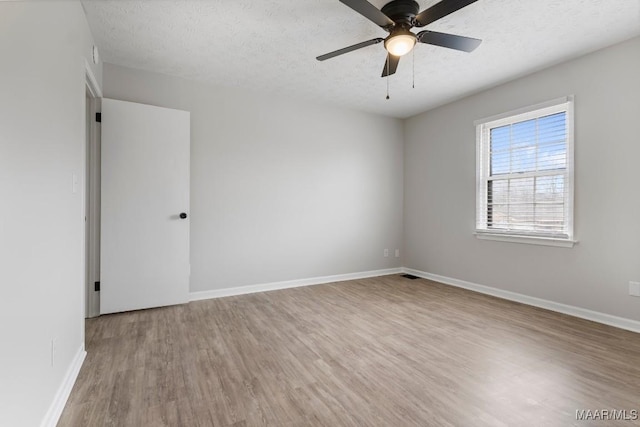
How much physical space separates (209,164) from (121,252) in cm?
134

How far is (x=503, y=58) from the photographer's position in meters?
3.07

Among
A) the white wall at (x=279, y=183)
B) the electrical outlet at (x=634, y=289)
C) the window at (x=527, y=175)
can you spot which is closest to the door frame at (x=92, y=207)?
the white wall at (x=279, y=183)

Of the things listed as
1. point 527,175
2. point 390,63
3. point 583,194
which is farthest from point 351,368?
point 527,175

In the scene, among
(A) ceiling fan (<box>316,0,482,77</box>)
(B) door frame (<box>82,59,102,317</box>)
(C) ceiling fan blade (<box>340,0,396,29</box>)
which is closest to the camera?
(C) ceiling fan blade (<box>340,0,396,29</box>)

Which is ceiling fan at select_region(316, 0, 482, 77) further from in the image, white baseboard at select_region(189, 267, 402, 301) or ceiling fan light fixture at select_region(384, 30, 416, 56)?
white baseboard at select_region(189, 267, 402, 301)

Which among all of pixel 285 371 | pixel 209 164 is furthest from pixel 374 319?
pixel 209 164

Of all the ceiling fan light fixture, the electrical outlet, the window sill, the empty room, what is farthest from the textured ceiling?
the electrical outlet

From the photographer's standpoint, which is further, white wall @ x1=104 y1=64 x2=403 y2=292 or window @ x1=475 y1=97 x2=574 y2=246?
white wall @ x1=104 y1=64 x2=403 y2=292

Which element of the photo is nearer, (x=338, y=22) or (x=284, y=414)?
(x=284, y=414)

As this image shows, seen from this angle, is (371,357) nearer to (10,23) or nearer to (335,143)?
(10,23)

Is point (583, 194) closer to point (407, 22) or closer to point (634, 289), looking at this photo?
point (634, 289)

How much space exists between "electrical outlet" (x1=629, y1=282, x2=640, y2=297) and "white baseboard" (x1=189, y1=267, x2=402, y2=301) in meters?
2.81

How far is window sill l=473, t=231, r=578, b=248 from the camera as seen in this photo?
10.3 feet

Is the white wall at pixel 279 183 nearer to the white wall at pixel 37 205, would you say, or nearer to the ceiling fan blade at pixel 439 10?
the white wall at pixel 37 205
